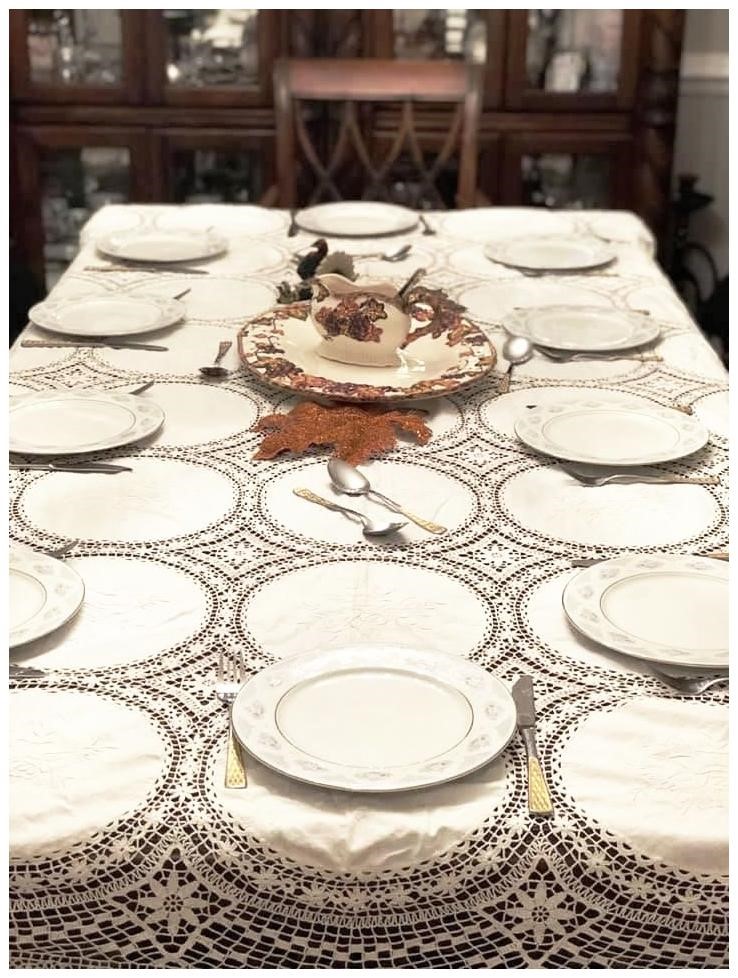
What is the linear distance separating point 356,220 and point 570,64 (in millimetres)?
1420

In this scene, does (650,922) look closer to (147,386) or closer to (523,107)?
(147,386)

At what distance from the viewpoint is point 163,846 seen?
0.83 meters

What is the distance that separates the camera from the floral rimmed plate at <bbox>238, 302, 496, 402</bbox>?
1.50 m

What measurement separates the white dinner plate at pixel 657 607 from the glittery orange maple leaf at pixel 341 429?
361 millimetres

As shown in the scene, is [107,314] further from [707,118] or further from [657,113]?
[707,118]

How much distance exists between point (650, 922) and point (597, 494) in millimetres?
571

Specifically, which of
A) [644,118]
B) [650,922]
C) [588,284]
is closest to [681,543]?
[650,922]

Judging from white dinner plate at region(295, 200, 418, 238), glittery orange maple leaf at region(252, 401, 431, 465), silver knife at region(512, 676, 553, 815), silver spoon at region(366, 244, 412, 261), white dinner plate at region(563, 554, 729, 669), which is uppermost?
white dinner plate at region(295, 200, 418, 238)

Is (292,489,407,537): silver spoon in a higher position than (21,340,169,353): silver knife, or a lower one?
lower

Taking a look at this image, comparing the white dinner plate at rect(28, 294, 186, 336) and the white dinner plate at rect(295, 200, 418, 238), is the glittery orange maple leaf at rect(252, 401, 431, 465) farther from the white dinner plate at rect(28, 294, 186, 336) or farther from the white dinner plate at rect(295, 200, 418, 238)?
the white dinner plate at rect(295, 200, 418, 238)

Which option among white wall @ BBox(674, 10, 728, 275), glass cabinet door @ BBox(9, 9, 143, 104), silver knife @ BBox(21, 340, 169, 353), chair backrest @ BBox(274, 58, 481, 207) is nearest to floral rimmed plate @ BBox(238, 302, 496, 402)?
silver knife @ BBox(21, 340, 169, 353)

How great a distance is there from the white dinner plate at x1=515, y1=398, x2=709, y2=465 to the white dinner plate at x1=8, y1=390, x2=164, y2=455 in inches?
17.0

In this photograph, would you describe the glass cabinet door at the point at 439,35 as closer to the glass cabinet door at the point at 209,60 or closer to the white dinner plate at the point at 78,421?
the glass cabinet door at the point at 209,60

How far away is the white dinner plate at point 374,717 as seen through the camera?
0.86 m
